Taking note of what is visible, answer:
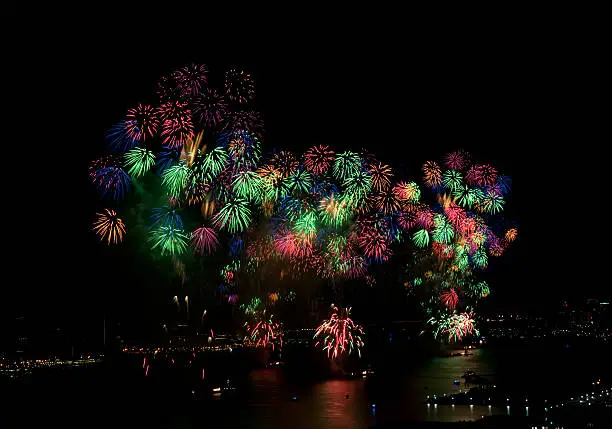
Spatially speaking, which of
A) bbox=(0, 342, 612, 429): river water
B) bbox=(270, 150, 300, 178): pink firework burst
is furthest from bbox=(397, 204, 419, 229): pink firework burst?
bbox=(0, 342, 612, 429): river water

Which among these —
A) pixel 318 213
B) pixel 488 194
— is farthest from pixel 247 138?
pixel 488 194

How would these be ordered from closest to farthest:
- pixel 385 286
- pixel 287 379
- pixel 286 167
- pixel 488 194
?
pixel 287 379 < pixel 286 167 < pixel 488 194 < pixel 385 286

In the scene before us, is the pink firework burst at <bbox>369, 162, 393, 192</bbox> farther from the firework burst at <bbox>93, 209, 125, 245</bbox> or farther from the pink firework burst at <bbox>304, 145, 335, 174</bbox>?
the firework burst at <bbox>93, 209, 125, 245</bbox>

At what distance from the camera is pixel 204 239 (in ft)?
85.7

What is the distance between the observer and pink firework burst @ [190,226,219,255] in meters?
26.0

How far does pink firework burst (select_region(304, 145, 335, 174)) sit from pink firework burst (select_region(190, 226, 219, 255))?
402 centimetres

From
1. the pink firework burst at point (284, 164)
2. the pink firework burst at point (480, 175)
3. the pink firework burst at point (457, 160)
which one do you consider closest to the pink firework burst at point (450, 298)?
the pink firework burst at point (480, 175)

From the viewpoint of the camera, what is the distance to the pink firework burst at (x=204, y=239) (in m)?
26.0

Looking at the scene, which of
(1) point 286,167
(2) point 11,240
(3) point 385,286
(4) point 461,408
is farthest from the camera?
(3) point 385,286

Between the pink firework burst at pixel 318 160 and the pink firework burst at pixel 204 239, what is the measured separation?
4017mm

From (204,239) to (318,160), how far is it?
4.85m

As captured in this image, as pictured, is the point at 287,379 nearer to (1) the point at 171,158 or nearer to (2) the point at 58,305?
(1) the point at 171,158

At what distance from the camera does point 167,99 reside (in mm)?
26375

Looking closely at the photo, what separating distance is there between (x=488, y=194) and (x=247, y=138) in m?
15.4
